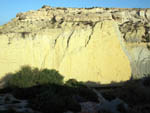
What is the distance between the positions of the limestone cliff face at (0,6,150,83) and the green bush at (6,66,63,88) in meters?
1.30

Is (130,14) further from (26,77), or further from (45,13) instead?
(26,77)

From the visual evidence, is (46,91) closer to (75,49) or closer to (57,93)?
(57,93)

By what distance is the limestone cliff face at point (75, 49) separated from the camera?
2128 cm

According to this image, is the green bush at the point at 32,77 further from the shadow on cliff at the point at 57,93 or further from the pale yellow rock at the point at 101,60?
the pale yellow rock at the point at 101,60

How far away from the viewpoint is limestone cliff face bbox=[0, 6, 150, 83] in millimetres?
21281

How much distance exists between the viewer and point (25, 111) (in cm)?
909

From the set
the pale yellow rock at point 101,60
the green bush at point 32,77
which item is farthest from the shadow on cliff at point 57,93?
the pale yellow rock at point 101,60

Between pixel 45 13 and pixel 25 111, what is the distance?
20.6 meters

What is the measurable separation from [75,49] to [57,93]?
386 inches

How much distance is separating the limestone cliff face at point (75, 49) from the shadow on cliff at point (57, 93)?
122cm

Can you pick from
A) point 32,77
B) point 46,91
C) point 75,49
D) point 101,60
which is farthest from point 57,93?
point 101,60

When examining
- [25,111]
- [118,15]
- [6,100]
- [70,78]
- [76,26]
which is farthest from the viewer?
[118,15]

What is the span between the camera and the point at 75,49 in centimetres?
2220

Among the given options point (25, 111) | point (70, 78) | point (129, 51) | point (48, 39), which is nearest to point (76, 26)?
point (48, 39)
